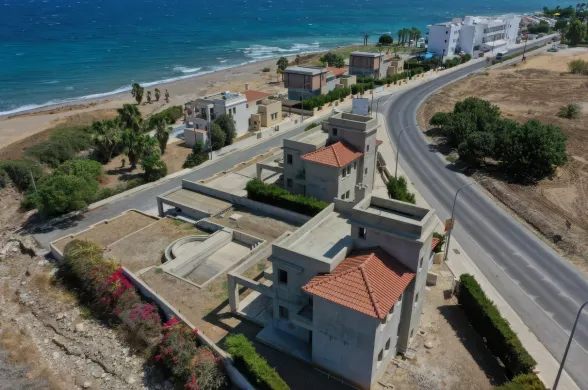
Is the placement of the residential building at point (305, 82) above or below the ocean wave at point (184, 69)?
above

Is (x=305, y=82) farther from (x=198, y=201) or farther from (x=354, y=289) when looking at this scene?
(x=354, y=289)

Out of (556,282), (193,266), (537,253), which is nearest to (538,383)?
(556,282)

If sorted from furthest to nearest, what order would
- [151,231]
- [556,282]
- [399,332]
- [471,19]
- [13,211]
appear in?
1. [471,19]
2. [13,211]
3. [151,231]
4. [556,282]
5. [399,332]

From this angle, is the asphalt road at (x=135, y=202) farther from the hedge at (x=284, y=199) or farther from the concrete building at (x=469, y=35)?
the concrete building at (x=469, y=35)

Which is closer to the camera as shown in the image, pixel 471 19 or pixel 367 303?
pixel 367 303

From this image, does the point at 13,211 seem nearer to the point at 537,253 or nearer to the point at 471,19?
the point at 537,253

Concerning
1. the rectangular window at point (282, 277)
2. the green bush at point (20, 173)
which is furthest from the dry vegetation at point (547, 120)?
the green bush at point (20, 173)
